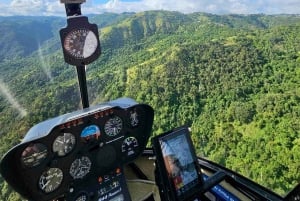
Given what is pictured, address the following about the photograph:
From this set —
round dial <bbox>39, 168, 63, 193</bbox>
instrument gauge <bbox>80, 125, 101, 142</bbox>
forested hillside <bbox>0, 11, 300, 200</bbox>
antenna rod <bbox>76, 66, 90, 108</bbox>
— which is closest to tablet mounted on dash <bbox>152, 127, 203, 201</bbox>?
forested hillside <bbox>0, 11, 300, 200</bbox>

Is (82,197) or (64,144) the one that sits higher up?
(64,144)

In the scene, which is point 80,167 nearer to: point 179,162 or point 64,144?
point 64,144

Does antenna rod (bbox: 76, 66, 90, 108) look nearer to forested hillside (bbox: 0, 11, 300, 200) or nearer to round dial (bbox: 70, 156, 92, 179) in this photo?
forested hillside (bbox: 0, 11, 300, 200)

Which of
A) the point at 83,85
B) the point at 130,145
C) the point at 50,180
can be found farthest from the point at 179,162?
A: the point at 83,85

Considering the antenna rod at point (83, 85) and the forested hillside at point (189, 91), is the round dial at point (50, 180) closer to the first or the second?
the forested hillside at point (189, 91)

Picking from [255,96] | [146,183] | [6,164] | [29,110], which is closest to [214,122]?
[255,96]

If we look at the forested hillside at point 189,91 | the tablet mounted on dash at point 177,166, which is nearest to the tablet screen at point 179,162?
the tablet mounted on dash at point 177,166
